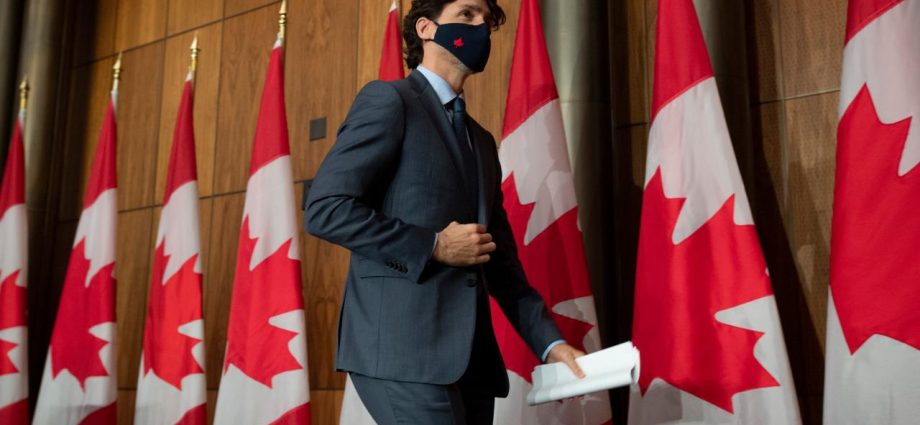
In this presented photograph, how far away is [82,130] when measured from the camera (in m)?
5.28

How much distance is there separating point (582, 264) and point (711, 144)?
0.55 meters

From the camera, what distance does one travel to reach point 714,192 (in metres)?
Answer: 2.62

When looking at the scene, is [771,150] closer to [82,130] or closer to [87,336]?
[87,336]

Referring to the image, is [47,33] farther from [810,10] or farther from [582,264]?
[810,10]

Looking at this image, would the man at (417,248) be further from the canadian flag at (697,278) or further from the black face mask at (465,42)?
the canadian flag at (697,278)

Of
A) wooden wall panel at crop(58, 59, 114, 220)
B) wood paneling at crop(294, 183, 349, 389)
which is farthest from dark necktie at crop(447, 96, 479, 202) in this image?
wooden wall panel at crop(58, 59, 114, 220)

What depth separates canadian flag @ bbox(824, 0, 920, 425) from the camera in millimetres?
2211

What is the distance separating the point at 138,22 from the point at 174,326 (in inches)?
88.4

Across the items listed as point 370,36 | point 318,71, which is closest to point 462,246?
point 370,36

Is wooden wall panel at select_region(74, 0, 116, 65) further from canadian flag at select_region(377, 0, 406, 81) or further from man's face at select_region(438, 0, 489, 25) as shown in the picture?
man's face at select_region(438, 0, 489, 25)

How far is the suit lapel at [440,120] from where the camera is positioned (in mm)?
1745

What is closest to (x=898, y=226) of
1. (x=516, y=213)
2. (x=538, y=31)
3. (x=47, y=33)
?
(x=516, y=213)

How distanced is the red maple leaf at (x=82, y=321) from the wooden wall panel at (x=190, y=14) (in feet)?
4.89

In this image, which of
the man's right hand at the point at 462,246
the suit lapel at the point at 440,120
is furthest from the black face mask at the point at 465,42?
the man's right hand at the point at 462,246
